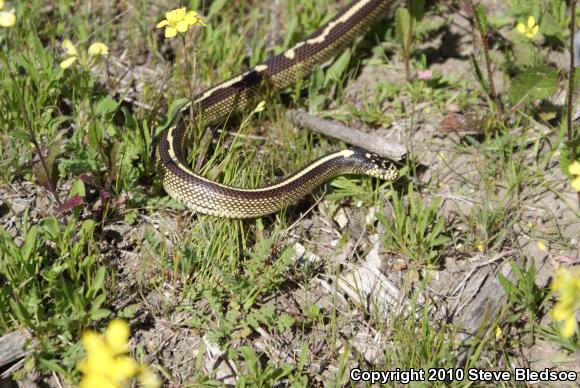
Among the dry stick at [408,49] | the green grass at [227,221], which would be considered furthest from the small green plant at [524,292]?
the dry stick at [408,49]

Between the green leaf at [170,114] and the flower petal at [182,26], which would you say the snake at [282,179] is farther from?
the flower petal at [182,26]

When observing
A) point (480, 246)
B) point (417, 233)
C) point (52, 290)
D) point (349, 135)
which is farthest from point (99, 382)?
point (349, 135)

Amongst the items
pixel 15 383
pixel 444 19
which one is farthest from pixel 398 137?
pixel 15 383

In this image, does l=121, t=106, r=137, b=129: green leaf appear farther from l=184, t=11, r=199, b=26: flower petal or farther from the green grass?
l=184, t=11, r=199, b=26: flower petal

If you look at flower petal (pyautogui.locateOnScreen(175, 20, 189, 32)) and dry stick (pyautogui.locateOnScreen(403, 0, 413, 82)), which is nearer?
flower petal (pyautogui.locateOnScreen(175, 20, 189, 32))

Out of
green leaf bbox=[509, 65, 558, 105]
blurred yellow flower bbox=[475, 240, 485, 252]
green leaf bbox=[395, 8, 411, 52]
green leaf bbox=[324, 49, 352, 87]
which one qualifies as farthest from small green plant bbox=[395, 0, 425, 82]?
blurred yellow flower bbox=[475, 240, 485, 252]
